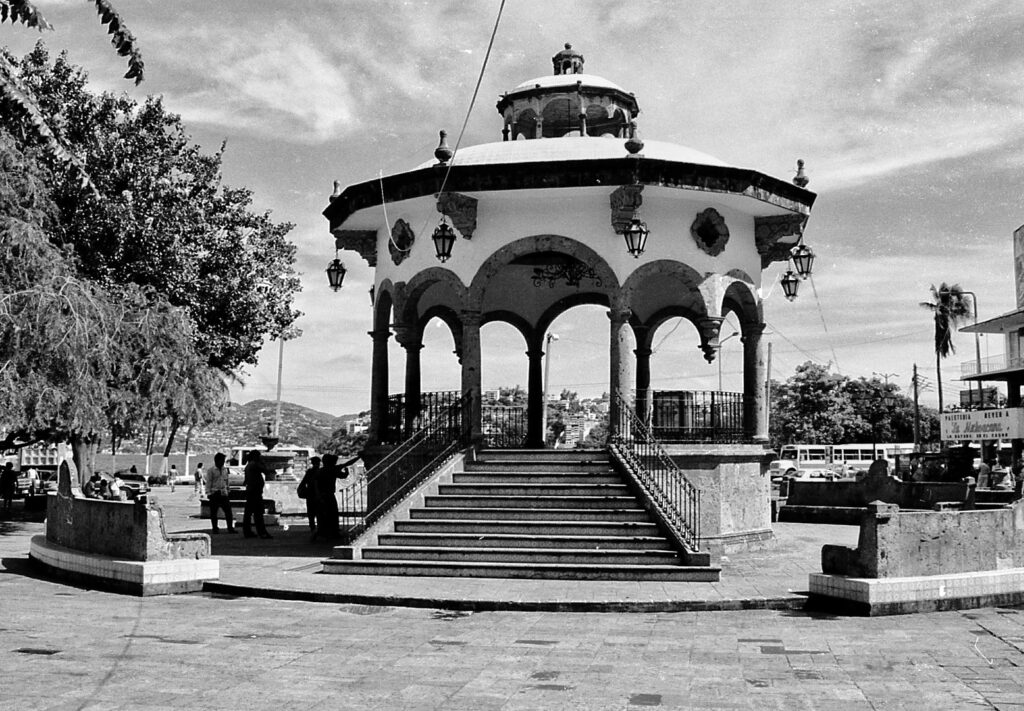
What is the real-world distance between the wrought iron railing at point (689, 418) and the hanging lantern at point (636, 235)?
2.63 m

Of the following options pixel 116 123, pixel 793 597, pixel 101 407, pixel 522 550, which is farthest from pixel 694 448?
pixel 116 123

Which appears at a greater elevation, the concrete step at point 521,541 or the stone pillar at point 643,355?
the stone pillar at point 643,355

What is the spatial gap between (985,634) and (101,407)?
12.5 meters

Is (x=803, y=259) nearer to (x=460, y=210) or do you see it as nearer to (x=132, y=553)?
(x=460, y=210)

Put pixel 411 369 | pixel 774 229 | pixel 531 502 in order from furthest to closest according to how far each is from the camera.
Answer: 1. pixel 411 369
2. pixel 774 229
3. pixel 531 502

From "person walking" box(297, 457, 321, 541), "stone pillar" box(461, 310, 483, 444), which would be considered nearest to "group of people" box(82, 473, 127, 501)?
"person walking" box(297, 457, 321, 541)

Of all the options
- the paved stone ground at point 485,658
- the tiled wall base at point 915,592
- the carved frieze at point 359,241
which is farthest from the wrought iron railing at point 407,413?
the tiled wall base at point 915,592

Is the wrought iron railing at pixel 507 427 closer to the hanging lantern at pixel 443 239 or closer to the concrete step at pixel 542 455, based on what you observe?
the concrete step at pixel 542 455

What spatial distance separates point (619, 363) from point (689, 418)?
1863mm

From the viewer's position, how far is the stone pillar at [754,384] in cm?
1762

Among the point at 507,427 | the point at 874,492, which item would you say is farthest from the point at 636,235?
the point at 874,492

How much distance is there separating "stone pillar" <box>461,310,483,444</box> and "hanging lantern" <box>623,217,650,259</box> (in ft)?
8.92

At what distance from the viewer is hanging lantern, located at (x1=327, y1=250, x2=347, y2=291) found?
738 inches

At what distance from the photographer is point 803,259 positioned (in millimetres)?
17297
